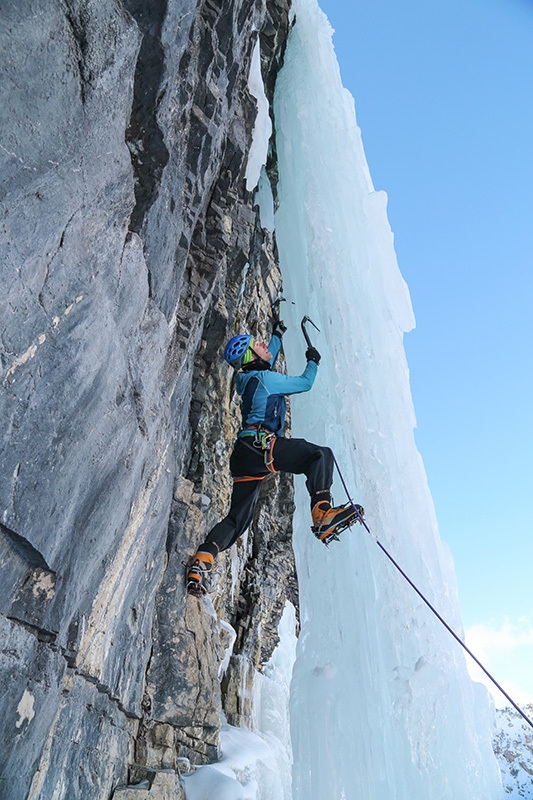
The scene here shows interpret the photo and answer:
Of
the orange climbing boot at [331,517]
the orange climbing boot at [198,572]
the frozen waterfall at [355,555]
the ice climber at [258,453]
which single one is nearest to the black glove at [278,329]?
the ice climber at [258,453]

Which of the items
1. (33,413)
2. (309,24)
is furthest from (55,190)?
(309,24)

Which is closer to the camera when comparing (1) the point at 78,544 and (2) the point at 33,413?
(2) the point at 33,413

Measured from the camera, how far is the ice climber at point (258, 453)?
166 inches

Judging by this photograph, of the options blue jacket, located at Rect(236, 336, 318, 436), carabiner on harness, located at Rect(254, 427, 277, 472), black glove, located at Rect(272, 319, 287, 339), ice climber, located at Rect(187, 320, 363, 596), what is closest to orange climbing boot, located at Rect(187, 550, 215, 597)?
ice climber, located at Rect(187, 320, 363, 596)

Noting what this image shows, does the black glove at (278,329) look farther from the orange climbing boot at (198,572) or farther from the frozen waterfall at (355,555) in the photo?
the orange climbing boot at (198,572)

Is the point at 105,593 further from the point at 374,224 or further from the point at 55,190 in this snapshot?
the point at 374,224

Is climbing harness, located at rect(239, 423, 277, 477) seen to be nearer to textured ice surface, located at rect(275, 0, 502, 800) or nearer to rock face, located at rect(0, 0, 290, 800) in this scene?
rock face, located at rect(0, 0, 290, 800)

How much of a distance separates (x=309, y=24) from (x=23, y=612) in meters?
9.36

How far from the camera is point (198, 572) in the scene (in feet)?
13.8

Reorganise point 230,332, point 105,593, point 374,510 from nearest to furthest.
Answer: point 105,593 < point 374,510 < point 230,332

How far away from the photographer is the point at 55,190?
2.09m

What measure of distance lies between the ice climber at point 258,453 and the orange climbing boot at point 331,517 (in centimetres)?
1

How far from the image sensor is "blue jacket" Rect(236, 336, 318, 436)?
462 centimetres

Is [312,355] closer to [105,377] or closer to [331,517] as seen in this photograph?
[331,517]
